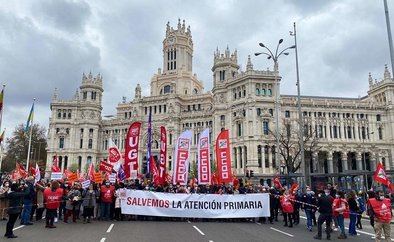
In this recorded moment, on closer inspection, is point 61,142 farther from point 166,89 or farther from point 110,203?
point 110,203

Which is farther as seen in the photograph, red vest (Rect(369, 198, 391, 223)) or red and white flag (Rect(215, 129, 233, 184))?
red and white flag (Rect(215, 129, 233, 184))

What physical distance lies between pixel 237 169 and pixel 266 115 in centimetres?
1197

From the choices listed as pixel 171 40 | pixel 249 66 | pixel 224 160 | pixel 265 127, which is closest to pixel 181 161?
pixel 224 160

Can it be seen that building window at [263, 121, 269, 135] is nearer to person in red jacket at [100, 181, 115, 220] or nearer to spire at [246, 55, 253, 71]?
spire at [246, 55, 253, 71]

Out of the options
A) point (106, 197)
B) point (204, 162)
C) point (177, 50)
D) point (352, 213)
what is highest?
point (177, 50)

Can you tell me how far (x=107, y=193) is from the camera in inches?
739

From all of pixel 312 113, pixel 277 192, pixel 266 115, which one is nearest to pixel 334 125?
pixel 312 113

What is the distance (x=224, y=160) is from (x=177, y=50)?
81972mm

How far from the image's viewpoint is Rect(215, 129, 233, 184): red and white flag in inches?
904

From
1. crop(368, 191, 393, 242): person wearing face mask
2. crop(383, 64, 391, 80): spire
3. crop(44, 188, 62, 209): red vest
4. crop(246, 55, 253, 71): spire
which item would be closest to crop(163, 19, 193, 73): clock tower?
crop(246, 55, 253, 71): spire

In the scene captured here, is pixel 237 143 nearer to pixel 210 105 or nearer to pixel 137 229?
pixel 210 105

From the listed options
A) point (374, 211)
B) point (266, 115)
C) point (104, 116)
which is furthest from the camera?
point (104, 116)

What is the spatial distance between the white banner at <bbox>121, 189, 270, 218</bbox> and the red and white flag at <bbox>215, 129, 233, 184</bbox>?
3.61m

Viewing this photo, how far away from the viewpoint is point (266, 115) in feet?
226
